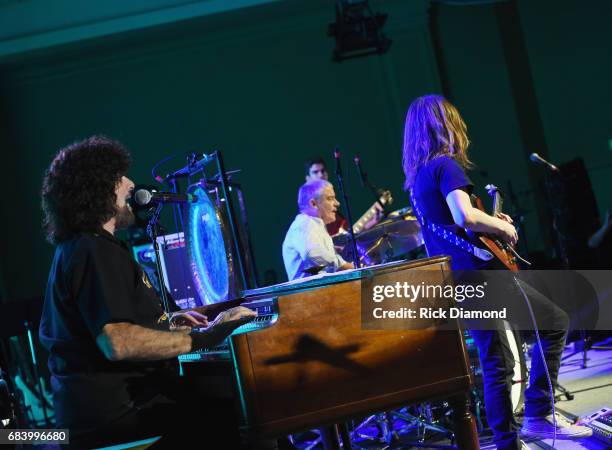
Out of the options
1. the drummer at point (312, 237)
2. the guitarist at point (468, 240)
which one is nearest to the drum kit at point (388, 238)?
the drummer at point (312, 237)

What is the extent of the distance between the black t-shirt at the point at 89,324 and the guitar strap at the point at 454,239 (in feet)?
4.94

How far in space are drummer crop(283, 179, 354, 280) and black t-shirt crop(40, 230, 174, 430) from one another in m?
2.36

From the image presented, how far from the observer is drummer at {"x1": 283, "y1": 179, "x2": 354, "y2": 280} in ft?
15.5

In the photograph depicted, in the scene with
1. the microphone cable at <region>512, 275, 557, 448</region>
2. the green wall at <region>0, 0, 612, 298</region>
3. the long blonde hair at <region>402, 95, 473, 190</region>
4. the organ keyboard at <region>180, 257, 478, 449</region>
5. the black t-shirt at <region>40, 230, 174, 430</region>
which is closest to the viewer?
the black t-shirt at <region>40, 230, 174, 430</region>

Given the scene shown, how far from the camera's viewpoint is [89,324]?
7.04ft

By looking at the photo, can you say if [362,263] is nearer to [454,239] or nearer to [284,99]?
[454,239]

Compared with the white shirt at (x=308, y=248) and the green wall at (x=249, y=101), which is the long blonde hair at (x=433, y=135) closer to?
the white shirt at (x=308, y=248)

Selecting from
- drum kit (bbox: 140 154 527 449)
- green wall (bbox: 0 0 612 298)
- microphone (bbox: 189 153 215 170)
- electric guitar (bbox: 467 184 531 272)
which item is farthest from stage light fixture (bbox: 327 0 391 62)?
electric guitar (bbox: 467 184 531 272)

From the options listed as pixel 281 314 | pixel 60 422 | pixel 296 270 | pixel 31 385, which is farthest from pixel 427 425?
pixel 31 385

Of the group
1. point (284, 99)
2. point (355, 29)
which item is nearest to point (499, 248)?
point (355, 29)

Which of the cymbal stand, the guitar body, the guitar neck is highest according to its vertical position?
the guitar neck

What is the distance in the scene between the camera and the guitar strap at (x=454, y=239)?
3.08 meters

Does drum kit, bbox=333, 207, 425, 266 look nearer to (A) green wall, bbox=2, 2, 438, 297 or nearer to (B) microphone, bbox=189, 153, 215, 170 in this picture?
(B) microphone, bbox=189, 153, 215, 170

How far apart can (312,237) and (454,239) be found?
175cm
